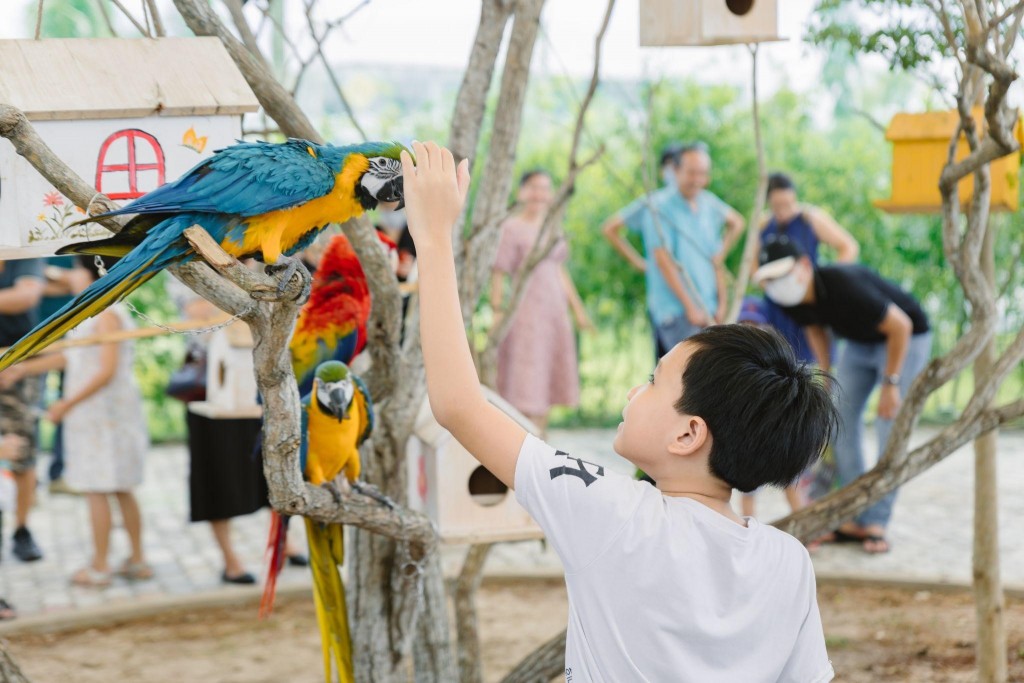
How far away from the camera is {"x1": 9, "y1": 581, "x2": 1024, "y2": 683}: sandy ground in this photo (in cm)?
309

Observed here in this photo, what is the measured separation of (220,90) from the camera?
1654 millimetres

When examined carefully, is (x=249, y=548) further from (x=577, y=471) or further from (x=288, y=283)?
(x=577, y=471)

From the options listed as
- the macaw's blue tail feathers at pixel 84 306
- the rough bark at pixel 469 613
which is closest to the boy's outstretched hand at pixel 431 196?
the macaw's blue tail feathers at pixel 84 306

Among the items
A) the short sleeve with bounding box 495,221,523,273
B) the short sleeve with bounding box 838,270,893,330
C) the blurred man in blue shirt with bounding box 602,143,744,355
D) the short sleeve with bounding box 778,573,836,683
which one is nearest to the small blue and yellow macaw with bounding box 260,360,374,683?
the short sleeve with bounding box 778,573,836,683

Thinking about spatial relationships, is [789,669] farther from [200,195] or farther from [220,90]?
[220,90]

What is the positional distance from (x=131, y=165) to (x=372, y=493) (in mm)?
751

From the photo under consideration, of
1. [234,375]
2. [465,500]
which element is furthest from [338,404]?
[234,375]

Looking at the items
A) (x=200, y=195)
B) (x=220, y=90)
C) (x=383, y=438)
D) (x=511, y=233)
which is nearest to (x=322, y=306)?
(x=383, y=438)

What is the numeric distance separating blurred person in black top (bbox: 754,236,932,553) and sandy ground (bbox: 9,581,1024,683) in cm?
63

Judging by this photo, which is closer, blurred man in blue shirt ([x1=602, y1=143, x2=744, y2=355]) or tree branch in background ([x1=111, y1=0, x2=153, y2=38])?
tree branch in background ([x1=111, y1=0, x2=153, y2=38])

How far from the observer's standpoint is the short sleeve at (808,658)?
1208 mm

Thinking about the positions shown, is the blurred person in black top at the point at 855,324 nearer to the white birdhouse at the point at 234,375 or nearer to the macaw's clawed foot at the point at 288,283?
the white birdhouse at the point at 234,375

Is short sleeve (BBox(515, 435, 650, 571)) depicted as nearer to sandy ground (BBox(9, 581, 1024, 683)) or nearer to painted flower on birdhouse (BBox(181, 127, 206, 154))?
painted flower on birdhouse (BBox(181, 127, 206, 154))

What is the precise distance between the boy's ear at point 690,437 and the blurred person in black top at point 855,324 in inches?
108
